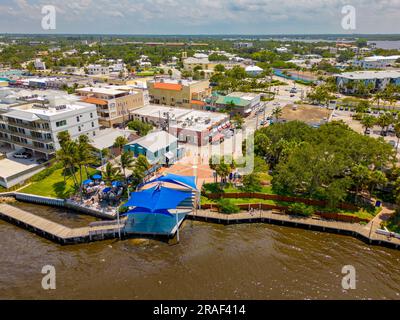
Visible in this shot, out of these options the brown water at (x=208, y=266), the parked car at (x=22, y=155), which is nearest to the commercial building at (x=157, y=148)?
the brown water at (x=208, y=266)

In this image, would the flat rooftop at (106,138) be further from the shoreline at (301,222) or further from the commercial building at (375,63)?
the commercial building at (375,63)

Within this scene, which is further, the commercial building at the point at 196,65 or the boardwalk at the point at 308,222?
the commercial building at the point at 196,65

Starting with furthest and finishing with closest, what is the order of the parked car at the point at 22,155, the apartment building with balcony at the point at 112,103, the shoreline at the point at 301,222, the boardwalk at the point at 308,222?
the apartment building with balcony at the point at 112,103 → the parked car at the point at 22,155 → the shoreline at the point at 301,222 → the boardwalk at the point at 308,222

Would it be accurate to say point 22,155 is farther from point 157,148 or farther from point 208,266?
point 208,266

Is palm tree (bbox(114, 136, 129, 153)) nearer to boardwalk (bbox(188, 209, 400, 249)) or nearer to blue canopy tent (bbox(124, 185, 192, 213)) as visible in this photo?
blue canopy tent (bbox(124, 185, 192, 213))

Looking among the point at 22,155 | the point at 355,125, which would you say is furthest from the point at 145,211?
the point at 355,125

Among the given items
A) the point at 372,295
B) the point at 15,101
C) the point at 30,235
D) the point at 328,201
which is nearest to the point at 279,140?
the point at 328,201
